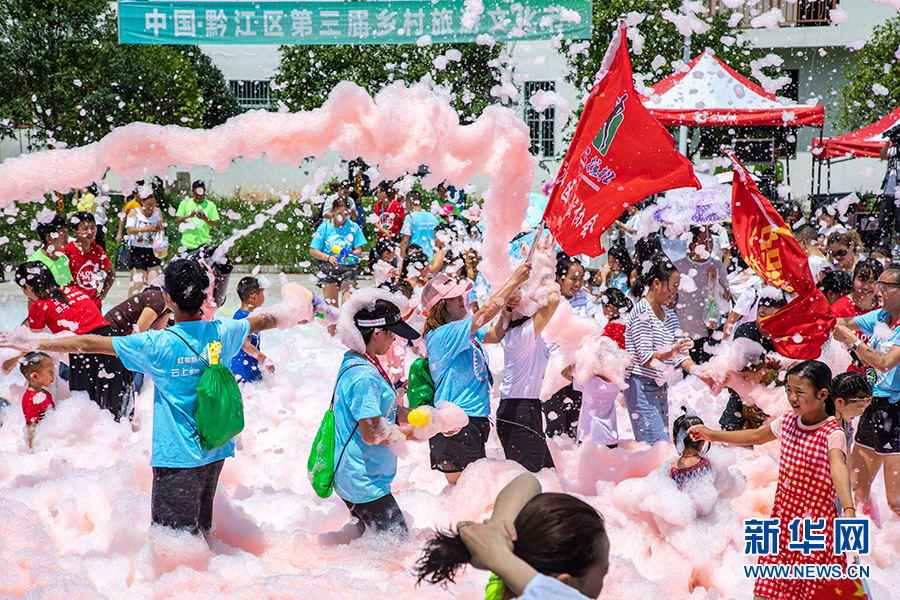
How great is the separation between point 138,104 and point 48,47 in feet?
6.45

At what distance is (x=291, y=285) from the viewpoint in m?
4.52

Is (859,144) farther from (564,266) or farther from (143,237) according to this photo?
(143,237)

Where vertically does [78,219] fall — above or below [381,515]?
above

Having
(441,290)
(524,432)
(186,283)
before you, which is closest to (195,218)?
(441,290)

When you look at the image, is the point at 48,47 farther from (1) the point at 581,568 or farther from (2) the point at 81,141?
(1) the point at 581,568

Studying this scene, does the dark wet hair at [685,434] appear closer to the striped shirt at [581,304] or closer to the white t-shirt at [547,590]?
the striped shirt at [581,304]

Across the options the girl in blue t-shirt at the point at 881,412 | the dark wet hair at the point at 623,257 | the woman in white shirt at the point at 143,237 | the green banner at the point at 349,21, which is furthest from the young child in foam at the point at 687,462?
the green banner at the point at 349,21

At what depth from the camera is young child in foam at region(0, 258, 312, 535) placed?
373cm

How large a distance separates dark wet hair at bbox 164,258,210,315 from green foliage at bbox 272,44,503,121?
10293 mm

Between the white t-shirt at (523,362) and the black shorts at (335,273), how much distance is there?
4948 mm

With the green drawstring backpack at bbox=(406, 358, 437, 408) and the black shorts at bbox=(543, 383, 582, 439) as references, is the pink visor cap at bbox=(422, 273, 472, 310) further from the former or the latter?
the black shorts at bbox=(543, 383, 582, 439)

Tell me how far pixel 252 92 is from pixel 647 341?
20.2m

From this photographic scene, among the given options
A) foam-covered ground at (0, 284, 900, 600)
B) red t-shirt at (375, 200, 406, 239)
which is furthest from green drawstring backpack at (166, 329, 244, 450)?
red t-shirt at (375, 200, 406, 239)

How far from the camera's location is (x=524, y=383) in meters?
5.08
